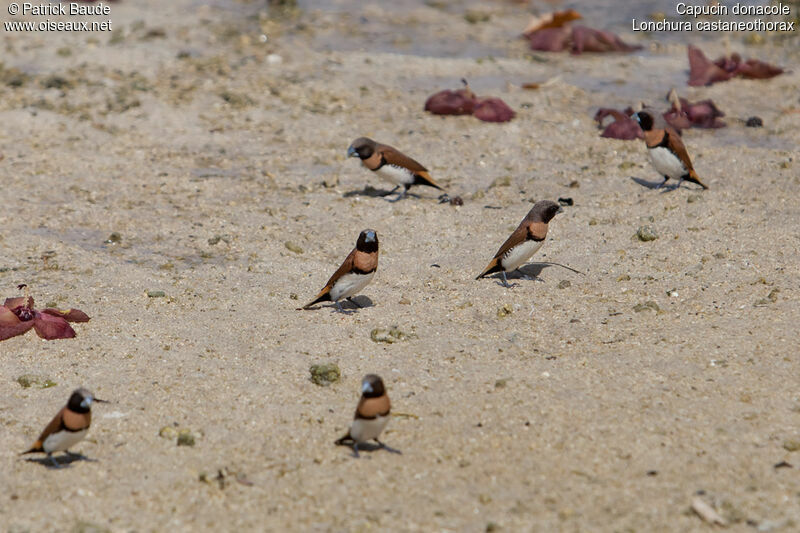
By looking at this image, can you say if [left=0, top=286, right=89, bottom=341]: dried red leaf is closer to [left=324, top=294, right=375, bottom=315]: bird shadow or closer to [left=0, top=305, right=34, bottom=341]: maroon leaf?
[left=0, top=305, right=34, bottom=341]: maroon leaf

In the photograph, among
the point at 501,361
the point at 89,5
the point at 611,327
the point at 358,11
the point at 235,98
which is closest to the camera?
the point at 501,361

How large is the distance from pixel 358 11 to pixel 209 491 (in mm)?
12838

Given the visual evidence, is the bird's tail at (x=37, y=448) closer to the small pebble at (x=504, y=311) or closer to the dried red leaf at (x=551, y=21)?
the small pebble at (x=504, y=311)

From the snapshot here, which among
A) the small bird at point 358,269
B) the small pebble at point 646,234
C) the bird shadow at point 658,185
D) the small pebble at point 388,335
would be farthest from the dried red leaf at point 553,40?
the small pebble at point 388,335

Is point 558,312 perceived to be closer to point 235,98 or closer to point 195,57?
point 235,98

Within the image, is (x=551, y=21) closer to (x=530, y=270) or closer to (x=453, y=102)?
(x=453, y=102)

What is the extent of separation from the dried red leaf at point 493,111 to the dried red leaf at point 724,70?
3.01 metres

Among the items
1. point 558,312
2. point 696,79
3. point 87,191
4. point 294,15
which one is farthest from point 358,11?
point 558,312

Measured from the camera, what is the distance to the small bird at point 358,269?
23.3 feet

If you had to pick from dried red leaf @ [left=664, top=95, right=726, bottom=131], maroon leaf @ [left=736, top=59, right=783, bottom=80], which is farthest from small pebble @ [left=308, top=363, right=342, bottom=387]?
maroon leaf @ [left=736, top=59, right=783, bottom=80]

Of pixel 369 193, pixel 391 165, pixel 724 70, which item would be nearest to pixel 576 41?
pixel 724 70

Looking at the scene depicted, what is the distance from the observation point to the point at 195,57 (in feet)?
44.4

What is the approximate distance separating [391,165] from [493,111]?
7.99 feet

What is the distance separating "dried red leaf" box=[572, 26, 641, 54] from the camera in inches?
559
